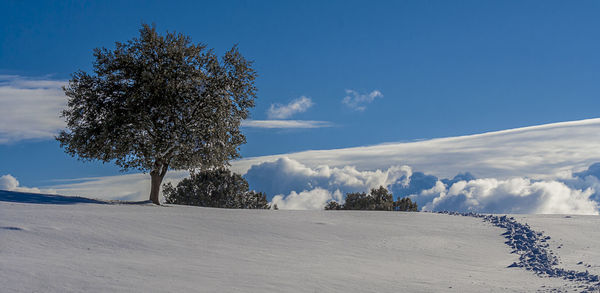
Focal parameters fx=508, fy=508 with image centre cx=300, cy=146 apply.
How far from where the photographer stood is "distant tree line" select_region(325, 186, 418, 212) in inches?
1791

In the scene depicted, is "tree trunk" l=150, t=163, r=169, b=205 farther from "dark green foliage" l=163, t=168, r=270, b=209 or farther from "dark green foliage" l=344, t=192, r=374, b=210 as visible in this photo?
"dark green foliage" l=344, t=192, r=374, b=210

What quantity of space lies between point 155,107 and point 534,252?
17.3 meters

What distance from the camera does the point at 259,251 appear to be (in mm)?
14008

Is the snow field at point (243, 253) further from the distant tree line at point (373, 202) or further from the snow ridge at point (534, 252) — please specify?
the distant tree line at point (373, 202)

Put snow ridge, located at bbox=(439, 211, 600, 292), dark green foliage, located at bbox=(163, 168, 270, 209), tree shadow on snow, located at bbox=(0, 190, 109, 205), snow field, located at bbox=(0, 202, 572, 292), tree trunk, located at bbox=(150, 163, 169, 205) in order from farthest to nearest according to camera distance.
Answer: dark green foliage, located at bbox=(163, 168, 270, 209) → tree trunk, located at bbox=(150, 163, 169, 205) → tree shadow on snow, located at bbox=(0, 190, 109, 205) → snow ridge, located at bbox=(439, 211, 600, 292) → snow field, located at bbox=(0, 202, 572, 292)

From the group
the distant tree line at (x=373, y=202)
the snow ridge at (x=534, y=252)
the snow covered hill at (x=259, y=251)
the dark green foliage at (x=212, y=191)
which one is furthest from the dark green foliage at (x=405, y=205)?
the snow covered hill at (x=259, y=251)

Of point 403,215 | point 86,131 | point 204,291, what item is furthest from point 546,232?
point 86,131

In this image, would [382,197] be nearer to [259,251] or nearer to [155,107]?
[155,107]

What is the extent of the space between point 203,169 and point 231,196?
1785 cm

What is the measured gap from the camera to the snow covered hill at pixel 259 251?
33.1 ft

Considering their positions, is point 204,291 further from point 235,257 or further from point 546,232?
point 546,232

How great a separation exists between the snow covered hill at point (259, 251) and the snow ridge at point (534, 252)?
0.35 meters

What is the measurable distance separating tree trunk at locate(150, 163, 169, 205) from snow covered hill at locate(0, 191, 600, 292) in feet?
15.9

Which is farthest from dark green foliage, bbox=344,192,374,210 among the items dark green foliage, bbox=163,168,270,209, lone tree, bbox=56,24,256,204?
lone tree, bbox=56,24,256,204
